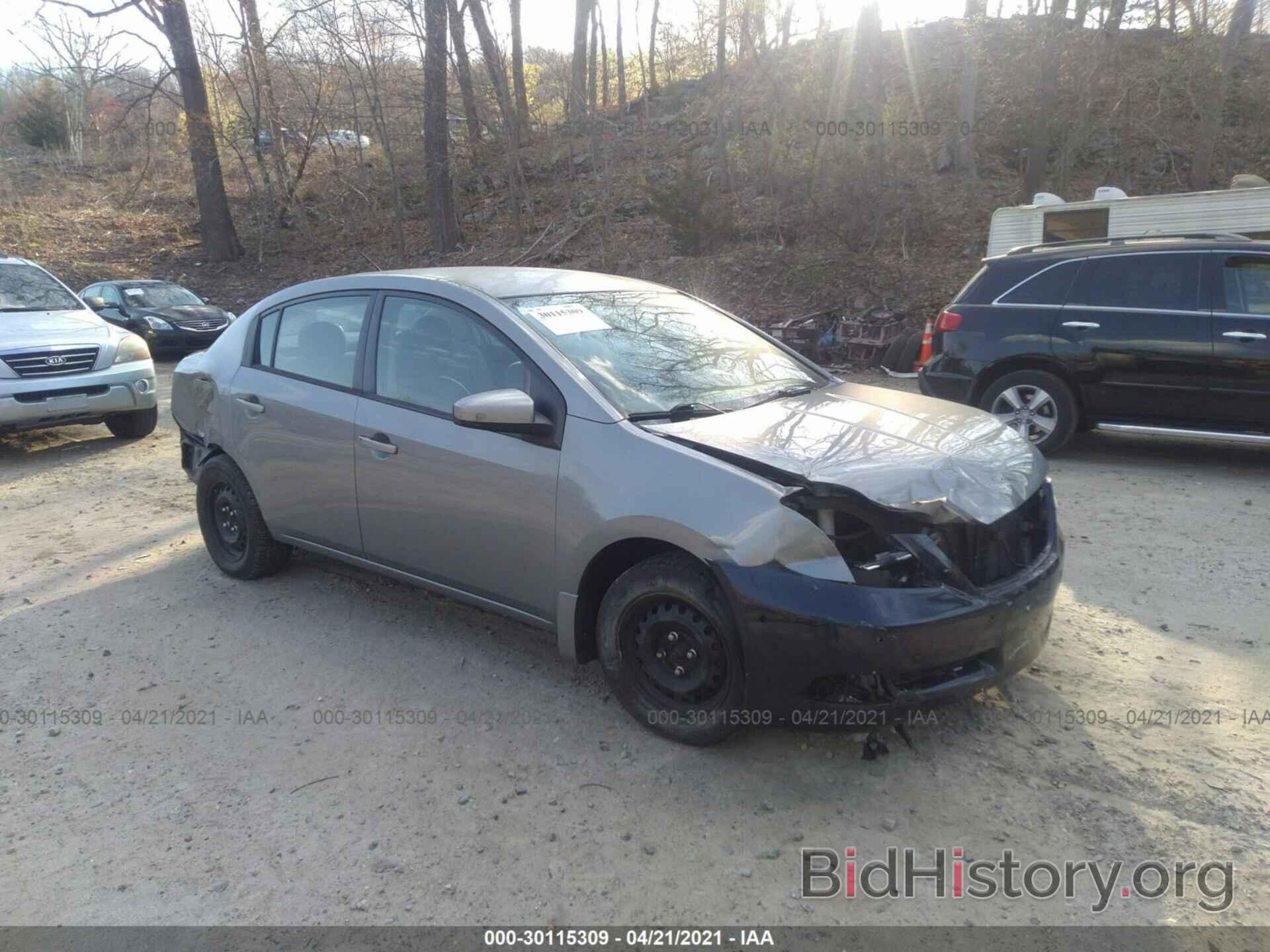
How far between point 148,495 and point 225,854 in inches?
194

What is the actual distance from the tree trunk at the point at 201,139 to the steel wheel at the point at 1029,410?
2129 centimetres

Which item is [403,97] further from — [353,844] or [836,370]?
[353,844]

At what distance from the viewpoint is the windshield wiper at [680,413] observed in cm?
354

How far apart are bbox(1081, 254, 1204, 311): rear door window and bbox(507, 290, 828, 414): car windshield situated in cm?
389

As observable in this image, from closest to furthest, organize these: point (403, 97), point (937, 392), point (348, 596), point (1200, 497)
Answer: point (348, 596) → point (1200, 497) → point (937, 392) → point (403, 97)

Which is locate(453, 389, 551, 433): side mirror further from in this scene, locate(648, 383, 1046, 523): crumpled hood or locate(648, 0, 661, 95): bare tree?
locate(648, 0, 661, 95): bare tree

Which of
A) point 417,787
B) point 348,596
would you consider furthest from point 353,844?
point 348,596

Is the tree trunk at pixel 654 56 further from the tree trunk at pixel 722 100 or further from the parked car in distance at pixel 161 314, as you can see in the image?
the parked car in distance at pixel 161 314

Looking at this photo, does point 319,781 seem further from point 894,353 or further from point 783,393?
point 894,353

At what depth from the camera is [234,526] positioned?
206 inches

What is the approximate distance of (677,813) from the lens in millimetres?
3035

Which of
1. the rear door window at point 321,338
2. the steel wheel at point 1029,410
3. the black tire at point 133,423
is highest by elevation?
the rear door window at point 321,338

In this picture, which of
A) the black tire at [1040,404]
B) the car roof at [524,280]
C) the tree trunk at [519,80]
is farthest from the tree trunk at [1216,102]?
the car roof at [524,280]

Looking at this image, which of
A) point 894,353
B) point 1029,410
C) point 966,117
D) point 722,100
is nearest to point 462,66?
point 722,100
